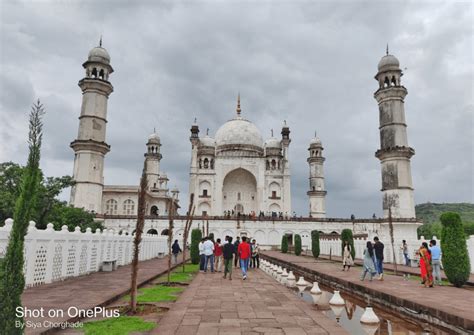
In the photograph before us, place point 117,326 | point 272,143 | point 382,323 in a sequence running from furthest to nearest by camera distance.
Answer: point 272,143
point 382,323
point 117,326

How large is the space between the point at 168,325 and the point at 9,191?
69.3 feet

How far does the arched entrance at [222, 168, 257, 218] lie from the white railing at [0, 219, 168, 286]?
96.3ft

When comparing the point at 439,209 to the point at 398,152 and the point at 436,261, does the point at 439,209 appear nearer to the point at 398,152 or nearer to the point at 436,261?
the point at 398,152

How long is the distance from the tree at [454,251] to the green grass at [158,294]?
7.56 metres

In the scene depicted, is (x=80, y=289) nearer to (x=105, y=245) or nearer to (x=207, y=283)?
(x=207, y=283)

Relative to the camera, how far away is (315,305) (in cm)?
727

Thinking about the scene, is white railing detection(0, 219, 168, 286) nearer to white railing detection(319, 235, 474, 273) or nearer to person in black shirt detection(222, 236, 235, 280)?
person in black shirt detection(222, 236, 235, 280)

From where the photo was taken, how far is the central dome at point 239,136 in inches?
1864

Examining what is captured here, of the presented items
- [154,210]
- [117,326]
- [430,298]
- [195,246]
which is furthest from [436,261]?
[154,210]

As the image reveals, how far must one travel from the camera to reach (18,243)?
3736 mm

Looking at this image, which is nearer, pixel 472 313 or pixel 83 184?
pixel 472 313

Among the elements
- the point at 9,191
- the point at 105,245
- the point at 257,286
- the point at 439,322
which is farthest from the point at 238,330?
the point at 9,191

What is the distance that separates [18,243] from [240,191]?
1674 inches

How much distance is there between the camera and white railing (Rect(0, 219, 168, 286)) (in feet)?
29.7
